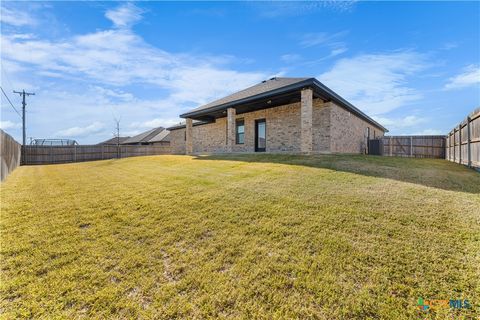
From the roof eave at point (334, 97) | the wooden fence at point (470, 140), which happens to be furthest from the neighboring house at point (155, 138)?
the wooden fence at point (470, 140)

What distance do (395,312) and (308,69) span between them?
49.9ft

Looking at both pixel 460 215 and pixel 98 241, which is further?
pixel 460 215

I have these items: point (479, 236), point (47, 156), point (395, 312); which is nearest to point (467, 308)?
point (395, 312)

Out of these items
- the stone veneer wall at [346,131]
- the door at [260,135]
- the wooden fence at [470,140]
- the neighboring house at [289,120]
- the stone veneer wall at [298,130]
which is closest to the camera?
the wooden fence at [470,140]

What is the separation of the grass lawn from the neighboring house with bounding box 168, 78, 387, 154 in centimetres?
644

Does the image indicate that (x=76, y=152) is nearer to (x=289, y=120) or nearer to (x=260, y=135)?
(x=260, y=135)

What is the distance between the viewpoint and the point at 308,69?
48.0ft

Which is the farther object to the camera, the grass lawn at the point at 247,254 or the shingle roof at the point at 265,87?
the shingle roof at the point at 265,87

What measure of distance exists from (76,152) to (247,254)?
24472mm

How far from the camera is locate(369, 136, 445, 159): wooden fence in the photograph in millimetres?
15375

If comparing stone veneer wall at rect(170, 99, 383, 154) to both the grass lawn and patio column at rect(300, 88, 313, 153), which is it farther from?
the grass lawn

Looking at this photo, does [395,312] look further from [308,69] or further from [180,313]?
[308,69]

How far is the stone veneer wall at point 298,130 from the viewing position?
11.8 meters

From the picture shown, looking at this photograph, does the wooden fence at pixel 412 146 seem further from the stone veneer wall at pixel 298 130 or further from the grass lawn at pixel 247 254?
the grass lawn at pixel 247 254
